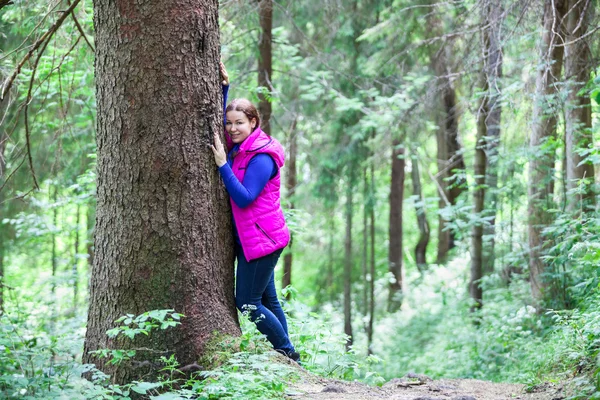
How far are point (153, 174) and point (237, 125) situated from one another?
80cm

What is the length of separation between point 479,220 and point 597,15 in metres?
3.69

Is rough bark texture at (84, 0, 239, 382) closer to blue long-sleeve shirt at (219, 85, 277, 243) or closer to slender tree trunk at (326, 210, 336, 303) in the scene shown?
blue long-sleeve shirt at (219, 85, 277, 243)

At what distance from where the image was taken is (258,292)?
4609 millimetres

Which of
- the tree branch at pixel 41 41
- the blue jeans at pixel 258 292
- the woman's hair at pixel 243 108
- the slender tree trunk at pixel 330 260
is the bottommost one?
the slender tree trunk at pixel 330 260

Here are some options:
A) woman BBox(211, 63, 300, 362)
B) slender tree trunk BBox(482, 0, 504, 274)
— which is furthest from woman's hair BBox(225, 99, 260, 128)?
slender tree trunk BBox(482, 0, 504, 274)

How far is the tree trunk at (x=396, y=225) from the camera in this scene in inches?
674

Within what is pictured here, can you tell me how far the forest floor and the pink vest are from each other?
102 cm

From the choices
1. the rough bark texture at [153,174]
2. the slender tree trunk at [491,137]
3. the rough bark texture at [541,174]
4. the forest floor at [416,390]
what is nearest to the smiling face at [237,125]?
the rough bark texture at [153,174]

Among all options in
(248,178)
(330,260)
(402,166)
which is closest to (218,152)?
(248,178)

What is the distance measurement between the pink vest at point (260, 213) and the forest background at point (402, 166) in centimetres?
142

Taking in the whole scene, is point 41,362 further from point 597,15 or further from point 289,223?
point 597,15

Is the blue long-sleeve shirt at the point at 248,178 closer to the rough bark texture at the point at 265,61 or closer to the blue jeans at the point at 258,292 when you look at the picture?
the blue jeans at the point at 258,292

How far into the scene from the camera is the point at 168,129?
4137 mm

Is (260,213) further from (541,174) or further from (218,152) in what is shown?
(541,174)
